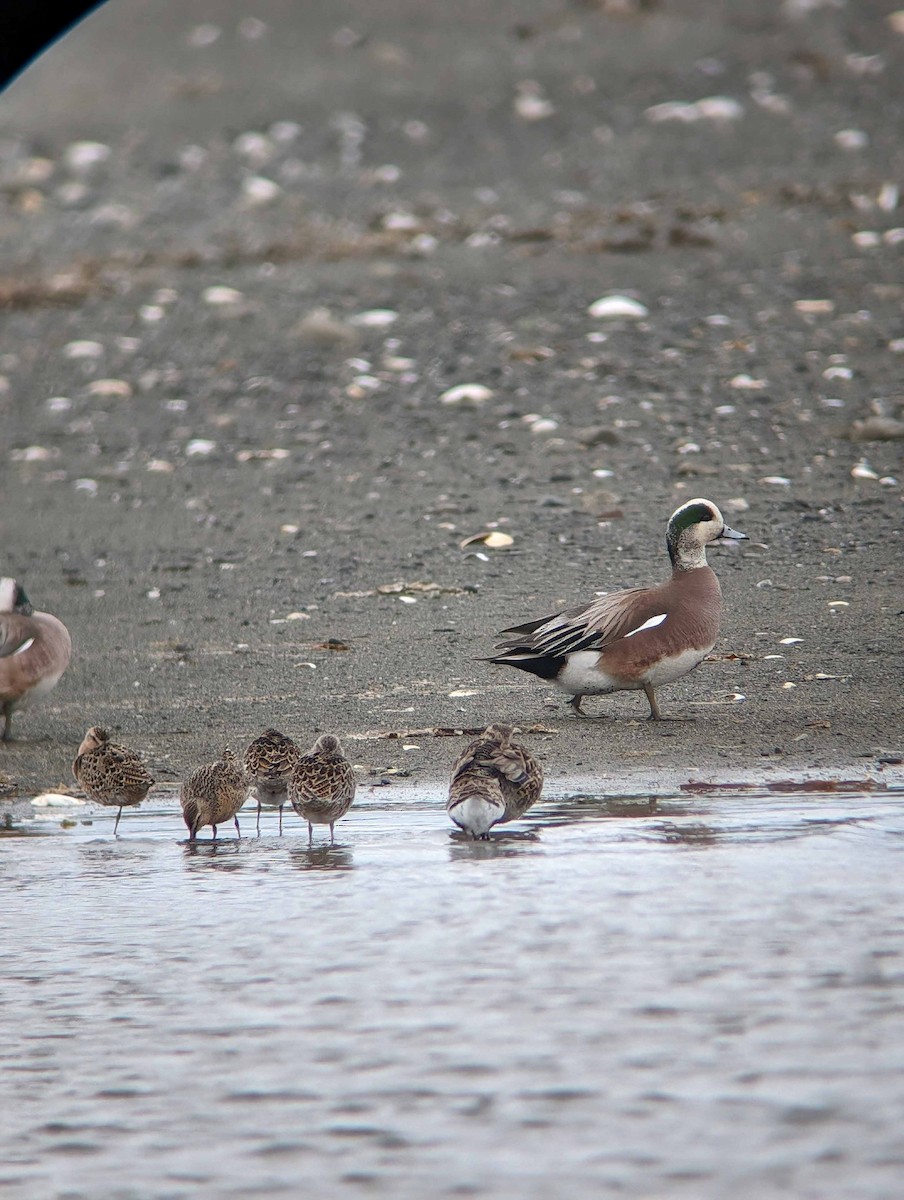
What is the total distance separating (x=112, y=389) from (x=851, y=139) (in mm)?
9388

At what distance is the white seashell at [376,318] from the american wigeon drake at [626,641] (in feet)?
26.0

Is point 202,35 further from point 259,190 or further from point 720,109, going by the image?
point 720,109

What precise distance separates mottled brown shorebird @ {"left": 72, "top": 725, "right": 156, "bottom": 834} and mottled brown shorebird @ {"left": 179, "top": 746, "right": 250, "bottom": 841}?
23 cm

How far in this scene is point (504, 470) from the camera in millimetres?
12047

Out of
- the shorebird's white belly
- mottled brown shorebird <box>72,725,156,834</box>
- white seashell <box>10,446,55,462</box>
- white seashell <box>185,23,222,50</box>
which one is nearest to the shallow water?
the shorebird's white belly

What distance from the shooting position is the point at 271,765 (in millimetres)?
6859

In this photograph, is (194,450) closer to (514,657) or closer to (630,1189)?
(514,657)

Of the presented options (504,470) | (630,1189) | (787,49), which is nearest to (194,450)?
(504,470)

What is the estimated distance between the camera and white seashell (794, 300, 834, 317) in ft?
49.4

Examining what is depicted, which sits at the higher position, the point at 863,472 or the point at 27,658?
the point at 863,472

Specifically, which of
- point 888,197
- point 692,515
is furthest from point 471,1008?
point 888,197

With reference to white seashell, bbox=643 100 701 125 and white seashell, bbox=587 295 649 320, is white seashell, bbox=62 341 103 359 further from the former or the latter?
white seashell, bbox=643 100 701 125

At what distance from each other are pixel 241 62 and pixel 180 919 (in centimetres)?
2184

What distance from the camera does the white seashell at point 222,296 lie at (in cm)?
1706
